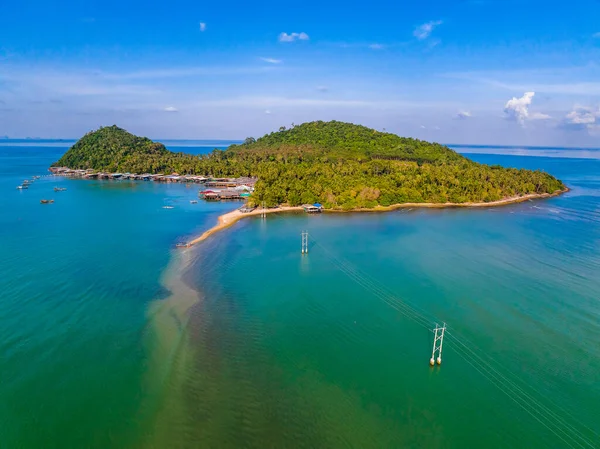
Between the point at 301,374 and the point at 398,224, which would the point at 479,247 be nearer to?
the point at 398,224

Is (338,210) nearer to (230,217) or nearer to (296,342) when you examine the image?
(230,217)

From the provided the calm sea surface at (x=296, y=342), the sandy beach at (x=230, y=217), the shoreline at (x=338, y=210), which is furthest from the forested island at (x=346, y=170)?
the calm sea surface at (x=296, y=342)

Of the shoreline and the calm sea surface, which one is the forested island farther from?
the calm sea surface

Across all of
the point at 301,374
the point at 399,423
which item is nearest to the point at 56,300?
the point at 301,374

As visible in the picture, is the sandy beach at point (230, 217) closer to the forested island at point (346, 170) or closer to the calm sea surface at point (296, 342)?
the forested island at point (346, 170)

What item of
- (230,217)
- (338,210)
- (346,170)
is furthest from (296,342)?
(346,170)

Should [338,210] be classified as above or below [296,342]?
above
